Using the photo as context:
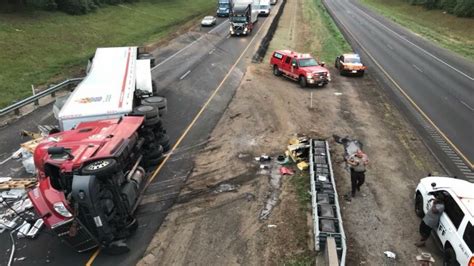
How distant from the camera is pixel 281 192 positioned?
51.0ft

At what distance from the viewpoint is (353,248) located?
12531 millimetres

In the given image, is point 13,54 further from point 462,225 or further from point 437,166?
point 462,225

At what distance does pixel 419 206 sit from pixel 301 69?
55.9ft

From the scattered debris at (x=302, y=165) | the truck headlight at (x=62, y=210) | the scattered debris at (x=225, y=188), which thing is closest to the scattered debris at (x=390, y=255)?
the scattered debris at (x=302, y=165)

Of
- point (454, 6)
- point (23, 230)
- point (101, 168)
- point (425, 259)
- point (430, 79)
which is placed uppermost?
point (101, 168)

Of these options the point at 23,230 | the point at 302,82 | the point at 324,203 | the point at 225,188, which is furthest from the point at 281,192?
the point at 302,82

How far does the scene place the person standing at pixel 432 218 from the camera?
40.4 feet

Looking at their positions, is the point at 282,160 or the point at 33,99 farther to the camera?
the point at 33,99

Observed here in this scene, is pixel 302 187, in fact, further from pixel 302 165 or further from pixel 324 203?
pixel 324 203

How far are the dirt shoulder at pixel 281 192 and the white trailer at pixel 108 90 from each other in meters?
3.85

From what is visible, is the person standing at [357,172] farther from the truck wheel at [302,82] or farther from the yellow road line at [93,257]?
the truck wheel at [302,82]

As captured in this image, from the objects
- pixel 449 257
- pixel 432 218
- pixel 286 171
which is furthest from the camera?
pixel 286 171

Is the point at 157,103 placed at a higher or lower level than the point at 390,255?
higher

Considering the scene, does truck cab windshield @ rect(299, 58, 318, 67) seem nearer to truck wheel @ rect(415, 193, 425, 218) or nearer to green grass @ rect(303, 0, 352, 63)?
green grass @ rect(303, 0, 352, 63)
